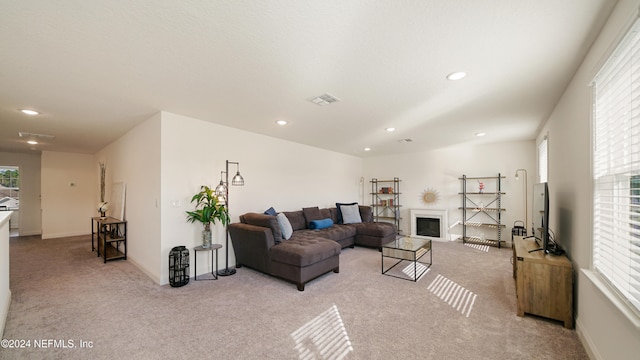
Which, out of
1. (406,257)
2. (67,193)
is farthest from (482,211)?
(67,193)

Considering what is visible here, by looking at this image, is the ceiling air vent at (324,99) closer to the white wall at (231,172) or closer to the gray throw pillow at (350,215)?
the white wall at (231,172)

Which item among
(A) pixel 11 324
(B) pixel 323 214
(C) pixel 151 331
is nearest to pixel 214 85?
(C) pixel 151 331

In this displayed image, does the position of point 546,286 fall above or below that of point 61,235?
above

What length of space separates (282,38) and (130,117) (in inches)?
124

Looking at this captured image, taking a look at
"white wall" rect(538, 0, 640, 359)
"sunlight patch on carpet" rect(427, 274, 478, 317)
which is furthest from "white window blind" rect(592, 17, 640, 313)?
"sunlight patch on carpet" rect(427, 274, 478, 317)

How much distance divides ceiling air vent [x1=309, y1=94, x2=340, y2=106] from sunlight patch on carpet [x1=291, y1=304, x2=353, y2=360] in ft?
7.86

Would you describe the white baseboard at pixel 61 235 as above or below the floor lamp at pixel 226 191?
below

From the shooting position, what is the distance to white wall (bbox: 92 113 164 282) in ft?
11.8

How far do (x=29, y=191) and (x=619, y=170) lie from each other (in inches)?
466

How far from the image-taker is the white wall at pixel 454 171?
573 cm

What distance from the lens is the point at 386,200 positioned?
7547mm

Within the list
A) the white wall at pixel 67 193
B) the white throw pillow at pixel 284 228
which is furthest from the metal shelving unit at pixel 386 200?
the white wall at pixel 67 193

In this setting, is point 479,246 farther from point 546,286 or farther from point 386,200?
point 546,286

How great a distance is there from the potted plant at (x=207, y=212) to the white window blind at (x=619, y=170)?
4037 mm
